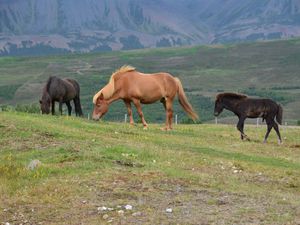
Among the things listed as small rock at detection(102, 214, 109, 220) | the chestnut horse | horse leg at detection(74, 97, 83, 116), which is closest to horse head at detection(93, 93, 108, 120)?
the chestnut horse

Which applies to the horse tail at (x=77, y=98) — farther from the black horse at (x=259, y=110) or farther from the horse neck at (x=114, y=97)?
the black horse at (x=259, y=110)

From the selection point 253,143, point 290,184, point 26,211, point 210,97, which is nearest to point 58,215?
point 26,211

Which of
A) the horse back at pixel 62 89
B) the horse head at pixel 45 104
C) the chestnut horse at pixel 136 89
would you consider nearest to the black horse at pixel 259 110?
the chestnut horse at pixel 136 89

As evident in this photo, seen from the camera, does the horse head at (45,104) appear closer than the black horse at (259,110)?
No

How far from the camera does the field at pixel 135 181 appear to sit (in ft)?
41.8

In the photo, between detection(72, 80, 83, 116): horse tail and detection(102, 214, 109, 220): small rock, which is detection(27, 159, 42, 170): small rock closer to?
detection(102, 214, 109, 220): small rock

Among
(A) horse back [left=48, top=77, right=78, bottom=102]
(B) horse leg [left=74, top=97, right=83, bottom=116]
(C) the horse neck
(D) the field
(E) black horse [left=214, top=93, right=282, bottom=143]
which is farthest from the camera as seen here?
(B) horse leg [left=74, top=97, right=83, bottom=116]

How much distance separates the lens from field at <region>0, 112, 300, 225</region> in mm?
12727

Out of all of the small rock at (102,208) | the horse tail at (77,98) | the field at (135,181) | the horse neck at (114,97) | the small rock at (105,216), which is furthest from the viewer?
the horse tail at (77,98)

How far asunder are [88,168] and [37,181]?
1.47 meters

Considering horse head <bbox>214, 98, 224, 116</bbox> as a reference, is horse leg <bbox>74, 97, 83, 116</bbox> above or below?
below

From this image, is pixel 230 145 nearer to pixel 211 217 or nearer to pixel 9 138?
pixel 9 138

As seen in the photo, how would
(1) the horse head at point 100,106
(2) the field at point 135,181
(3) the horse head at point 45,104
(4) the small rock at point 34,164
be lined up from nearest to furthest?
(2) the field at point 135,181
(4) the small rock at point 34,164
(1) the horse head at point 100,106
(3) the horse head at point 45,104

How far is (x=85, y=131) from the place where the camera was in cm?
2380
